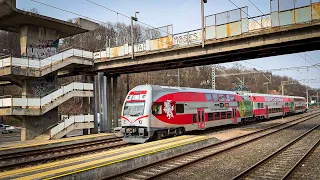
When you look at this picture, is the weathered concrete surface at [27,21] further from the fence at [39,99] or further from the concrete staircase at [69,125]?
the concrete staircase at [69,125]

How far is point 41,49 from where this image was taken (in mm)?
25281

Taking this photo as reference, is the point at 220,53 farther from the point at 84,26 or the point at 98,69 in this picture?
the point at 84,26

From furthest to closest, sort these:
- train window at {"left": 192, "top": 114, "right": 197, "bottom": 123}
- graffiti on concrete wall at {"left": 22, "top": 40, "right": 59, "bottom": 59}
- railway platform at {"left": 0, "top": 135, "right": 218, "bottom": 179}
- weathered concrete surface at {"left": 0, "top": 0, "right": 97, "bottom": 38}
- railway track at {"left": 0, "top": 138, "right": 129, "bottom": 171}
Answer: graffiti on concrete wall at {"left": 22, "top": 40, "right": 59, "bottom": 59} → weathered concrete surface at {"left": 0, "top": 0, "right": 97, "bottom": 38} → train window at {"left": 192, "top": 114, "right": 197, "bottom": 123} → railway track at {"left": 0, "top": 138, "right": 129, "bottom": 171} → railway platform at {"left": 0, "top": 135, "right": 218, "bottom": 179}

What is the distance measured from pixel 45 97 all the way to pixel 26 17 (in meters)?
6.74

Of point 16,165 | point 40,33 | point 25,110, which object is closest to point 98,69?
point 40,33

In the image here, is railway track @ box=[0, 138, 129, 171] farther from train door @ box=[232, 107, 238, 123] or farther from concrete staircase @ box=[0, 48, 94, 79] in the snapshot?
train door @ box=[232, 107, 238, 123]

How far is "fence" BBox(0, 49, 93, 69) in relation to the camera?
21.4m

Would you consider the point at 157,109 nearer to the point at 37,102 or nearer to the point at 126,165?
the point at 126,165

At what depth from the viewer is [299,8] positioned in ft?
55.6

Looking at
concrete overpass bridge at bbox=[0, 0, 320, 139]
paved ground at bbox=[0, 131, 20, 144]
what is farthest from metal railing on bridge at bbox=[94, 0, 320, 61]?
paved ground at bbox=[0, 131, 20, 144]

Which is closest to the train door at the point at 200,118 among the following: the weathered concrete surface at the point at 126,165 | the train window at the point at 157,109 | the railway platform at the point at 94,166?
the train window at the point at 157,109

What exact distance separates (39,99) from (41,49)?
5803 millimetres

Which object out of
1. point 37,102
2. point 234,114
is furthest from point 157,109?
point 234,114

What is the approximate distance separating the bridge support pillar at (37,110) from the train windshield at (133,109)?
8302 millimetres
